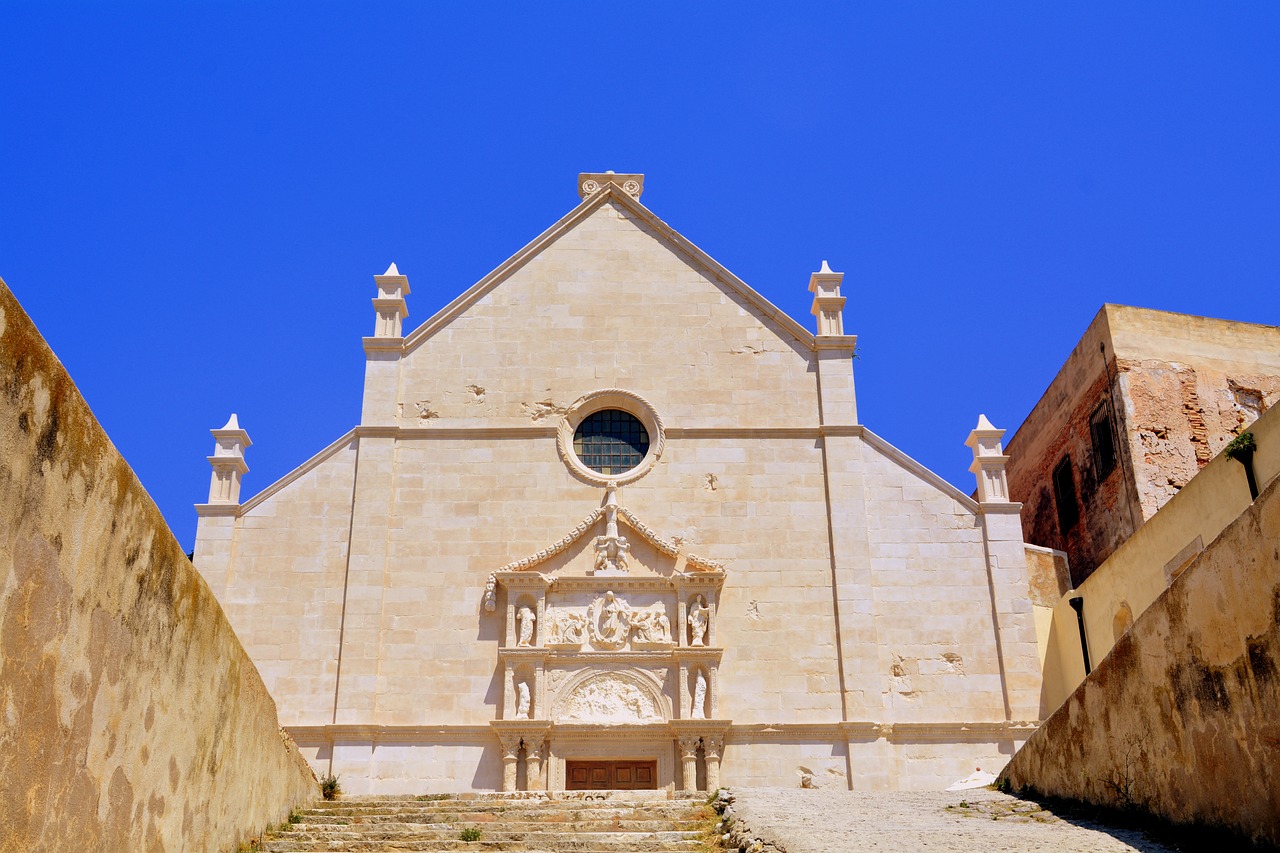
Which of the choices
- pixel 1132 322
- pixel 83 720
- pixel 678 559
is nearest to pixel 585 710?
pixel 678 559

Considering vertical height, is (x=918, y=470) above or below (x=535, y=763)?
above

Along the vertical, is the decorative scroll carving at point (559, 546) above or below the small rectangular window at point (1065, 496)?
below

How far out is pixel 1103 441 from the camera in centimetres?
2288

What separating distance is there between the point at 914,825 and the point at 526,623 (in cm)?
874

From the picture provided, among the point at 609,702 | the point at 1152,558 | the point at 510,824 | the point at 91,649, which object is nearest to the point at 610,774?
the point at 609,702

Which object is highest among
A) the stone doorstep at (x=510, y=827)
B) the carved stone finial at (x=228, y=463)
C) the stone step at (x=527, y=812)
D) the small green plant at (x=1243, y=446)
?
the carved stone finial at (x=228, y=463)

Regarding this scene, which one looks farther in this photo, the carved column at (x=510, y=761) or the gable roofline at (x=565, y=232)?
the gable roofline at (x=565, y=232)

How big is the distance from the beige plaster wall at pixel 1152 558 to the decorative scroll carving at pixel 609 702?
5.84 m

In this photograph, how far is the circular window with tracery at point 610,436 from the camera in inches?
757

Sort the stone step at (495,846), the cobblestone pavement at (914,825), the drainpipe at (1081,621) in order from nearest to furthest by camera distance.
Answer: the cobblestone pavement at (914,825) < the stone step at (495,846) < the drainpipe at (1081,621)

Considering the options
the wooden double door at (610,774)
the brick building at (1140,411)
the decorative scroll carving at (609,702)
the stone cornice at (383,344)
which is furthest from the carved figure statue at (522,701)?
the brick building at (1140,411)

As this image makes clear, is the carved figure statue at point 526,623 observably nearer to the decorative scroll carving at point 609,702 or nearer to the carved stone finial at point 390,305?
the decorative scroll carving at point 609,702

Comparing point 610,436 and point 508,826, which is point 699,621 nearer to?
point 610,436

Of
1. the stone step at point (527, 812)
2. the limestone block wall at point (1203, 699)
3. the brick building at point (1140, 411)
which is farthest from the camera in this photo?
the brick building at point (1140, 411)
